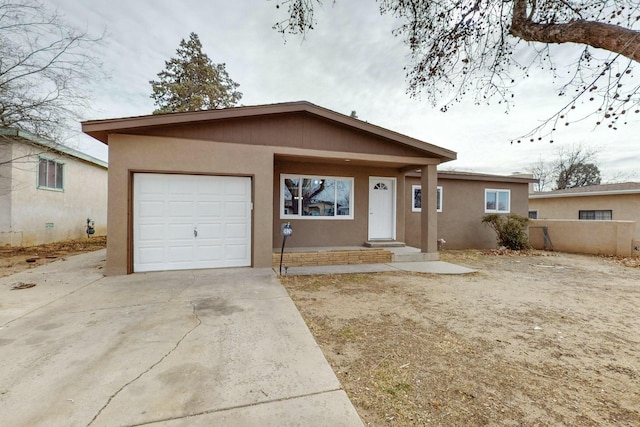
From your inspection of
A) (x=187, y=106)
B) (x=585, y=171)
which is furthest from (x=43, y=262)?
(x=585, y=171)

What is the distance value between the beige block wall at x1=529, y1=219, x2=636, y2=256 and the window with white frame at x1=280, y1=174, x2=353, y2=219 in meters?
8.98

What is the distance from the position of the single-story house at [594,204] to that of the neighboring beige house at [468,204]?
5082 mm

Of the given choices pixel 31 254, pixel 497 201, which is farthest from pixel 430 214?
pixel 31 254

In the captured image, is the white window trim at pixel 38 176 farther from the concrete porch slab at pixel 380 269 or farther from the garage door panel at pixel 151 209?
the concrete porch slab at pixel 380 269

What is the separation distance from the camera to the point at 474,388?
7.14ft

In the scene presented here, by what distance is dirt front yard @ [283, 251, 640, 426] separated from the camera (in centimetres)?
196

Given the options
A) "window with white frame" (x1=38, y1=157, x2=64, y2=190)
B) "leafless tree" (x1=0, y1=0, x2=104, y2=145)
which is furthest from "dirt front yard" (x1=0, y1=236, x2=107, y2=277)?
"leafless tree" (x1=0, y1=0, x2=104, y2=145)

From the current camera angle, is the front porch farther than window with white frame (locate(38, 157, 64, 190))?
No

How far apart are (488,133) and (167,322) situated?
11.8 m

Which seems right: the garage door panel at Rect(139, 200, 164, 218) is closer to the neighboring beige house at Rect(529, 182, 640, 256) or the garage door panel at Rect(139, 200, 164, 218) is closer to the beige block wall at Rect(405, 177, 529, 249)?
the beige block wall at Rect(405, 177, 529, 249)

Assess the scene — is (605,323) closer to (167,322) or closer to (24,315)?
(167,322)

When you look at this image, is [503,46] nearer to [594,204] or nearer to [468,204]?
[468,204]

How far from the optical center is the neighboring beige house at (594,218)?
30.4 feet

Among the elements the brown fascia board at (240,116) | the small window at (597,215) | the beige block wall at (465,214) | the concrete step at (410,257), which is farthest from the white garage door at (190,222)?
the small window at (597,215)
